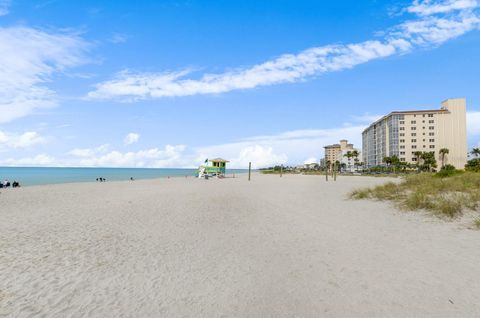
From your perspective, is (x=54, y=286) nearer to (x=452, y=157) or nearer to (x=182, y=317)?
(x=182, y=317)

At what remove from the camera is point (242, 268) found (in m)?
5.56

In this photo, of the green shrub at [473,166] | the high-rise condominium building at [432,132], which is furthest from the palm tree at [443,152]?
the green shrub at [473,166]

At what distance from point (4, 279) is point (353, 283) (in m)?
6.33

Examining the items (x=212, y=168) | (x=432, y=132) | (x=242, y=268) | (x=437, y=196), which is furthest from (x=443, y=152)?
(x=242, y=268)

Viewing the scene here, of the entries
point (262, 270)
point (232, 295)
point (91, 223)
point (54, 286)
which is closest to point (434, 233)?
point (262, 270)

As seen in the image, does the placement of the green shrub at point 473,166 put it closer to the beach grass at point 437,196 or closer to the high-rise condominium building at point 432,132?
the beach grass at point 437,196

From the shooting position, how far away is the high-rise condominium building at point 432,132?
93.9m

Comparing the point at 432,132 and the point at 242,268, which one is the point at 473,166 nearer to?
the point at 432,132

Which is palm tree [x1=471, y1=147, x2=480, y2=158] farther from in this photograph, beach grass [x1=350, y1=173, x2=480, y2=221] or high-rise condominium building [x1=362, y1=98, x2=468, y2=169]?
beach grass [x1=350, y1=173, x2=480, y2=221]

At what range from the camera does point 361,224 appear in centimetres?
930

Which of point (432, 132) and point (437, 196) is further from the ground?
point (432, 132)

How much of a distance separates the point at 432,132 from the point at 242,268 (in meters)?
111

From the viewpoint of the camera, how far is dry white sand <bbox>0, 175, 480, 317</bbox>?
13.2ft

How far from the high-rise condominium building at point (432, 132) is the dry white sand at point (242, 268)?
10058 centimetres
